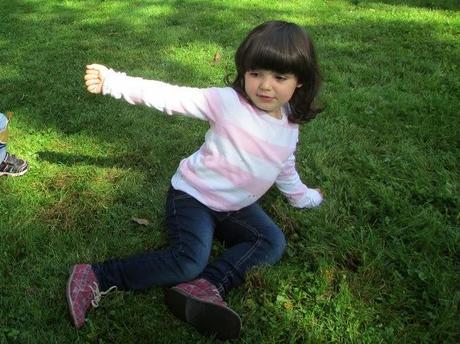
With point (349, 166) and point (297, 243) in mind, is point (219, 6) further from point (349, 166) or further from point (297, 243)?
point (297, 243)

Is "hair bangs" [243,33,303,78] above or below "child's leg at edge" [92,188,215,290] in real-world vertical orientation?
above

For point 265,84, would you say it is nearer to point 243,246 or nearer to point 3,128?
point 243,246

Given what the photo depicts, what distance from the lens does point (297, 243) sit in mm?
3035

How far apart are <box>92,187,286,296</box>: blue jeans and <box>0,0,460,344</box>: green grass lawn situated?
10 cm

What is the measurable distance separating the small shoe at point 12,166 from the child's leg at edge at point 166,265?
138 centimetres

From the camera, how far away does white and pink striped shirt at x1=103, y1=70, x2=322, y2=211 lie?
2568mm

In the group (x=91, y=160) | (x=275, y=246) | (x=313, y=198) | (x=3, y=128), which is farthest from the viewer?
(x=91, y=160)

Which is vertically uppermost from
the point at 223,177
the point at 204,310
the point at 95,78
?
the point at 95,78

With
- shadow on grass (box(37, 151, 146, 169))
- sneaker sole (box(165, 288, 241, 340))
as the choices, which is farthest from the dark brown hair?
shadow on grass (box(37, 151, 146, 169))

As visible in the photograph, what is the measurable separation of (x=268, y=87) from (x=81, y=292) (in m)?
1.43

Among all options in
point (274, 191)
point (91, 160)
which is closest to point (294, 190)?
point (274, 191)

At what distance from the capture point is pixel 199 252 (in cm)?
267

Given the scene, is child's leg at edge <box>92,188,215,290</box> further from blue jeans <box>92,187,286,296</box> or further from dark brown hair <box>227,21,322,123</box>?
dark brown hair <box>227,21,322,123</box>

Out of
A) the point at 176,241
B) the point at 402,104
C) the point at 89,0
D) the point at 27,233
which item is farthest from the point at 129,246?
the point at 89,0
